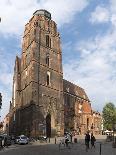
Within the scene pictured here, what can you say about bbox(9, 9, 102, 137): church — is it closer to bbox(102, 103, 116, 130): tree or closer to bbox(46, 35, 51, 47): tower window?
bbox(46, 35, 51, 47): tower window

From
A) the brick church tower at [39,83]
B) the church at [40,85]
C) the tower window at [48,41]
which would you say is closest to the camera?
the brick church tower at [39,83]

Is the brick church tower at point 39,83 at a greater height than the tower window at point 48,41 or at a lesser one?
lesser

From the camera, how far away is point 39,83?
234ft

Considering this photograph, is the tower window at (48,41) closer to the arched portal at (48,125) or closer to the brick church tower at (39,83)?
the brick church tower at (39,83)

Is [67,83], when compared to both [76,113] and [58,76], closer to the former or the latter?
[76,113]

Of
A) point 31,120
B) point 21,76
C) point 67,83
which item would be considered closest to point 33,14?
point 21,76

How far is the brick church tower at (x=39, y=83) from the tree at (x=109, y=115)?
22609 mm

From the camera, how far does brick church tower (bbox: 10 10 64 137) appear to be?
68.8 m

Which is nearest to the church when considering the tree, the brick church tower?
the brick church tower

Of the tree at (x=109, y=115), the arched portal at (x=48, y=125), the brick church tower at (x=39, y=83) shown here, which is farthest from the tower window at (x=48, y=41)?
the tree at (x=109, y=115)

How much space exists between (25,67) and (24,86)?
4.87m

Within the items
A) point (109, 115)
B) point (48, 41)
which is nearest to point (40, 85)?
point (48, 41)

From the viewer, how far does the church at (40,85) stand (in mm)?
68938

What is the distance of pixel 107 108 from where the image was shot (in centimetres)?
9600
